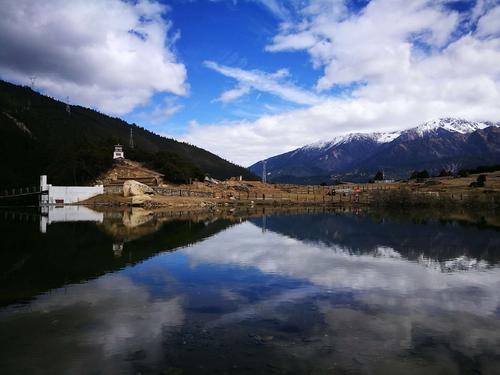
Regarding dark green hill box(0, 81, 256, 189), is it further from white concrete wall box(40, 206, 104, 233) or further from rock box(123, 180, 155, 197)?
white concrete wall box(40, 206, 104, 233)

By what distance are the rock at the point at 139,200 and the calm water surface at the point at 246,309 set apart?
46391mm

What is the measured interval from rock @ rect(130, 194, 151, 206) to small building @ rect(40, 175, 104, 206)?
11772 millimetres

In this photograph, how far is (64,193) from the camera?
8469 centimetres

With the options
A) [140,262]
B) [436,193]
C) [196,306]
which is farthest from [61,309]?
[436,193]

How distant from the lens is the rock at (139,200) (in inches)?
3049

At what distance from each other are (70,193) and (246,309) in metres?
77.7

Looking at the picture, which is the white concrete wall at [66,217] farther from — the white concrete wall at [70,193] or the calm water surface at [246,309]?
the white concrete wall at [70,193]

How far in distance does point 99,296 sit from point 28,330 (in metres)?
3.97

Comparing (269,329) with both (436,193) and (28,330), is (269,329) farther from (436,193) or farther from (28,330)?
(436,193)

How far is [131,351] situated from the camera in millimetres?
11320

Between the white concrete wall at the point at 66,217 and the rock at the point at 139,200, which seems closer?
the white concrete wall at the point at 66,217

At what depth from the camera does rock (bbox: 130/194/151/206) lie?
254 ft

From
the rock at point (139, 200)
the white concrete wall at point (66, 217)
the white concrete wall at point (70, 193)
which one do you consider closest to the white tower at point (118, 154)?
the white concrete wall at point (70, 193)

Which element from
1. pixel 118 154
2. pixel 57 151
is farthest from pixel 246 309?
pixel 57 151
